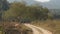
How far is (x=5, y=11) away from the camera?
146 ft

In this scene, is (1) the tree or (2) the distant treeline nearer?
(2) the distant treeline

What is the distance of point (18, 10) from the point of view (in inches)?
1661

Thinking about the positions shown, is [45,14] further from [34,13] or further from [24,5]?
[24,5]

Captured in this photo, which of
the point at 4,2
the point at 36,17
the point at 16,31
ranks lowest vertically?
the point at 16,31

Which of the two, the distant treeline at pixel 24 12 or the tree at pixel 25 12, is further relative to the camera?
the tree at pixel 25 12

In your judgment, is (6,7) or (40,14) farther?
(6,7)

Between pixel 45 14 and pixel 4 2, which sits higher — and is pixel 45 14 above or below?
below

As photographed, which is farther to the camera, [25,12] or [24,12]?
[24,12]

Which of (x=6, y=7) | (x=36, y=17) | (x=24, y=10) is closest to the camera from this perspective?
(x=36, y=17)

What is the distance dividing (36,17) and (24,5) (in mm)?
4874

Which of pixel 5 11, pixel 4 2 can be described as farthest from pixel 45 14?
pixel 4 2

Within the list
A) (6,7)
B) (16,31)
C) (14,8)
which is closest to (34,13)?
(14,8)

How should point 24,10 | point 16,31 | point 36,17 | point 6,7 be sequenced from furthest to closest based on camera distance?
point 6,7, point 24,10, point 36,17, point 16,31

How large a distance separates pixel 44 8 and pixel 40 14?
2998 millimetres
